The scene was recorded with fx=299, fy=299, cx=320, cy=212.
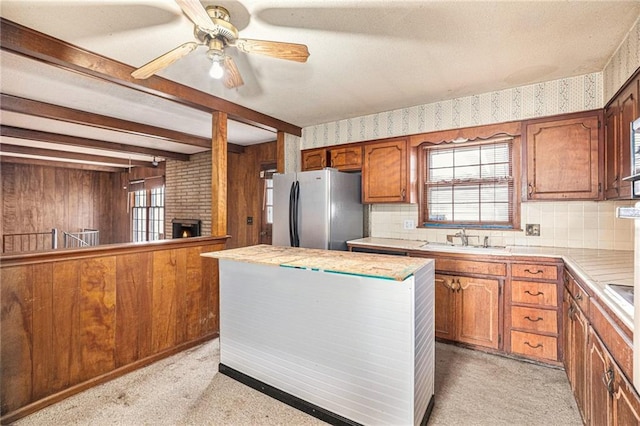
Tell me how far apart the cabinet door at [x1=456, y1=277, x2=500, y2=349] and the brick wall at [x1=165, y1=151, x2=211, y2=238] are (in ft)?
15.1

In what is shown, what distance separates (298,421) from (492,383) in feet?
4.88

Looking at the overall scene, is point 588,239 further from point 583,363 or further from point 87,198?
point 87,198

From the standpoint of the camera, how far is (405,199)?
347 centimetres

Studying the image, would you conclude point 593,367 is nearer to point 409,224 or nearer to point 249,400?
point 249,400

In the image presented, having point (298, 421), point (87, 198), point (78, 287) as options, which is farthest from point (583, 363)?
point (87, 198)

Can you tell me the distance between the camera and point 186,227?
20.4 ft

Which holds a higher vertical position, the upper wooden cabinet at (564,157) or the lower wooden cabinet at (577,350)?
the upper wooden cabinet at (564,157)

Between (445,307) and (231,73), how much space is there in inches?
108

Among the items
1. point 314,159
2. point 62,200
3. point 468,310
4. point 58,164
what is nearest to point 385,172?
point 314,159

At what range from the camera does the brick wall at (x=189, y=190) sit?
5.96 metres

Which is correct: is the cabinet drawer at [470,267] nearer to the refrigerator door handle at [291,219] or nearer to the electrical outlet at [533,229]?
the electrical outlet at [533,229]

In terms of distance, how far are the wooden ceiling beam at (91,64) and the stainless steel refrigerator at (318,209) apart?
3.62ft

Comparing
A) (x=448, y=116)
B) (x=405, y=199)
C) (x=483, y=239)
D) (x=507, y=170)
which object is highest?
(x=448, y=116)

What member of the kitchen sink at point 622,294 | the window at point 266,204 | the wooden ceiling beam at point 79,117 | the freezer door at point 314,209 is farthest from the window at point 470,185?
the wooden ceiling beam at point 79,117
